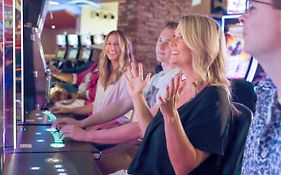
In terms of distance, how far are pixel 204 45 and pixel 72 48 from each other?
36.2 ft

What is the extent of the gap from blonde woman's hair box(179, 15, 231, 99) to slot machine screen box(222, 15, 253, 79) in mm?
2629

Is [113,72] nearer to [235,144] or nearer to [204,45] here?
[204,45]

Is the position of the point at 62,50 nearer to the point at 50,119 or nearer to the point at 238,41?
the point at 238,41

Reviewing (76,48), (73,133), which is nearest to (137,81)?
(73,133)

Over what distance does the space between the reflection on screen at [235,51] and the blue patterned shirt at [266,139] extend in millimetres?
3124

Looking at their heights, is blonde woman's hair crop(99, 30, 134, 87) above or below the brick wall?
below

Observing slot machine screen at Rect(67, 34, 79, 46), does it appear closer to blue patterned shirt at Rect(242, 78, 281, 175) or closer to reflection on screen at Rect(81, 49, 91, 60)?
reflection on screen at Rect(81, 49, 91, 60)

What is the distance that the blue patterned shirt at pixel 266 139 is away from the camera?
3.59 ft

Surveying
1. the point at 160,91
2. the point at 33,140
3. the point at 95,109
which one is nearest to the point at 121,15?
the point at 95,109

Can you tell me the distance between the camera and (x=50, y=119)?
102 inches

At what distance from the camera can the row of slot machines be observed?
11.5 meters

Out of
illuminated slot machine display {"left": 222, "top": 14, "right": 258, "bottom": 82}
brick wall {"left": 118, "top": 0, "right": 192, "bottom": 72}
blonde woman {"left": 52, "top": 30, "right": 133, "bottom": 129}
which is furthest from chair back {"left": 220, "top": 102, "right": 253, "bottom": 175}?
brick wall {"left": 118, "top": 0, "right": 192, "bottom": 72}

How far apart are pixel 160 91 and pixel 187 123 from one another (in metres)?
0.93

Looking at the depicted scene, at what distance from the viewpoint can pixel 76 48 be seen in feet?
40.4
